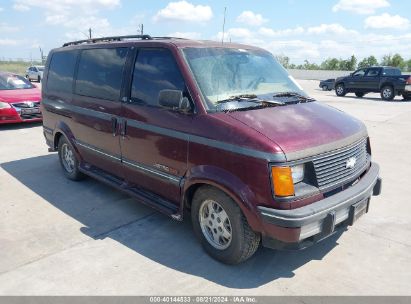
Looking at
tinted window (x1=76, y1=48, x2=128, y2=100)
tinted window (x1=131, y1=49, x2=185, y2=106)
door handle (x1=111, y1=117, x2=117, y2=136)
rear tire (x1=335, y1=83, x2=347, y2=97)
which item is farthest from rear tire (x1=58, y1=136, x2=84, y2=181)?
rear tire (x1=335, y1=83, x2=347, y2=97)

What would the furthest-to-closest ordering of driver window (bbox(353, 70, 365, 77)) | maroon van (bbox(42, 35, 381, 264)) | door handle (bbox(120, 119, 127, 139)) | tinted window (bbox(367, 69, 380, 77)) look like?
driver window (bbox(353, 70, 365, 77)) → tinted window (bbox(367, 69, 380, 77)) → door handle (bbox(120, 119, 127, 139)) → maroon van (bbox(42, 35, 381, 264))

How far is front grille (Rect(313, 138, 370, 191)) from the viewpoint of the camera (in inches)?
129

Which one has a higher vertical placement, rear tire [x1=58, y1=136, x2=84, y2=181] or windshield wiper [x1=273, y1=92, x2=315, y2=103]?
windshield wiper [x1=273, y1=92, x2=315, y2=103]

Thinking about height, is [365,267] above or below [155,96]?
below

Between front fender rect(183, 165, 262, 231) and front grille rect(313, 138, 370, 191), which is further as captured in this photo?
front grille rect(313, 138, 370, 191)

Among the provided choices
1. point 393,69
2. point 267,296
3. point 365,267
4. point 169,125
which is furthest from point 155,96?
point 393,69

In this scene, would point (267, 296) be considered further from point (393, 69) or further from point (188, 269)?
point (393, 69)

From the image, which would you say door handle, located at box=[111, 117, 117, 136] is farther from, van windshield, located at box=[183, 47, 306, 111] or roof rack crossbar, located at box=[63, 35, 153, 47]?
van windshield, located at box=[183, 47, 306, 111]

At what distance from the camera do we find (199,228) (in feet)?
12.5

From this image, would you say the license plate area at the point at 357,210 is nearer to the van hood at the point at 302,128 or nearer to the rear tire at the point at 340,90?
the van hood at the point at 302,128

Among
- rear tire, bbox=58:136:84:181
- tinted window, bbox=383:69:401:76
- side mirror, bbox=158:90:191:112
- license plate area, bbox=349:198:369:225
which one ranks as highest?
tinted window, bbox=383:69:401:76

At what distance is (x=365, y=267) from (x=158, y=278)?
6.34 ft

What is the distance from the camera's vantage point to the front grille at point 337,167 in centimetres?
327

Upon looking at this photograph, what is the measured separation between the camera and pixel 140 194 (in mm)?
4441
